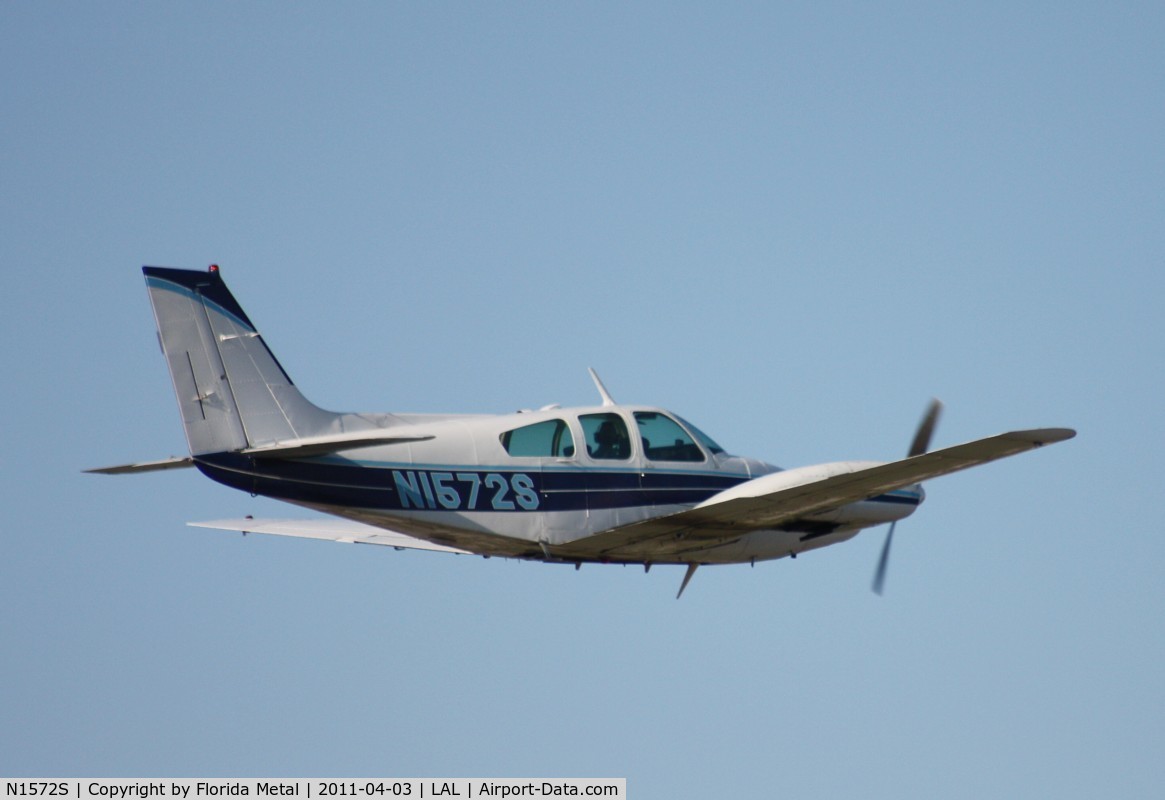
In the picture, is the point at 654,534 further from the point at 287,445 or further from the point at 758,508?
the point at 287,445

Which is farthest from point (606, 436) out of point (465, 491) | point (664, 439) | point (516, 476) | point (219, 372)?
point (219, 372)

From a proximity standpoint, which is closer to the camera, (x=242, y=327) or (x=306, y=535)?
(x=242, y=327)

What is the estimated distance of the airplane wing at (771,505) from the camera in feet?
70.4

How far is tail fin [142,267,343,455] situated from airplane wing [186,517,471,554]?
13.2 ft

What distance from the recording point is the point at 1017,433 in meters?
20.2

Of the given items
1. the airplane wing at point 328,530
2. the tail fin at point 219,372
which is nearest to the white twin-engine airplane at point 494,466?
the tail fin at point 219,372

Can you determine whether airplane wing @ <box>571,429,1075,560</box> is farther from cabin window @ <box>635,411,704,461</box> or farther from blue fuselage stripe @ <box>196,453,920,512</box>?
cabin window @ <box>635,411,704,461</box>

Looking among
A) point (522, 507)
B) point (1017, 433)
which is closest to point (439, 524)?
point (522, 507)

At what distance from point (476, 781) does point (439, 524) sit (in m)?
3.38

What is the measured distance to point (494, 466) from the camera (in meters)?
22.3

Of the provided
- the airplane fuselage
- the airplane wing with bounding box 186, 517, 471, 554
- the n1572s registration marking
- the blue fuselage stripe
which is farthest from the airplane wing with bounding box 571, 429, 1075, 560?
the airplane wing with bounding box 186, 517, 471, 554

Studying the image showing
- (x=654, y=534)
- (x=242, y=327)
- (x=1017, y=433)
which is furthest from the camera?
(x=654, y=534)

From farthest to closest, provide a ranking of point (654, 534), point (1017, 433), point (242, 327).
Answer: point (654, 534) < point (242, 327) < point (1017, 433)

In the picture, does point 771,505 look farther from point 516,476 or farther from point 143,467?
point 143,467
